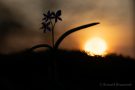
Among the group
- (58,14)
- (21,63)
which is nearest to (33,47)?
(21,63)

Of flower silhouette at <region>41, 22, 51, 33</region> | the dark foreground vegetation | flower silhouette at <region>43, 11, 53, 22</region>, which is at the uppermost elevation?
flower silhouette at <region>43, 11, 53, 22</region>

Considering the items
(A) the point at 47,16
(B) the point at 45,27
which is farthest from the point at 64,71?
(A) the point at 47,16

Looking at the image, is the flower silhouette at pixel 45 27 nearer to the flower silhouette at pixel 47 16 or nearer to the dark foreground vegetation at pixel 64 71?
the flower silhouette at pixel 47 16

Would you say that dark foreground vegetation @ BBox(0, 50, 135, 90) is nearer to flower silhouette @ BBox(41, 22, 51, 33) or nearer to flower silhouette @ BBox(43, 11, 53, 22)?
flower silhouette @ BBox(41, 22, 51, 33)

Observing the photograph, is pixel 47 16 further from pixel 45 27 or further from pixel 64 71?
pixel 64 71

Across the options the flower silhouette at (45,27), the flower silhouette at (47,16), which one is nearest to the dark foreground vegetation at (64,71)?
the flower silhouette at (45,27)

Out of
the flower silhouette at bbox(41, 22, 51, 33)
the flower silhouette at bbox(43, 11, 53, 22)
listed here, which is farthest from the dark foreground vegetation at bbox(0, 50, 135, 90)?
the flower silhouette at bbox(43, 11, 53, 22)

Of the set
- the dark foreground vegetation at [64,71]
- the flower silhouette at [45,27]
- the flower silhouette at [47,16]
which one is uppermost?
the flower silhouette at [47,16]

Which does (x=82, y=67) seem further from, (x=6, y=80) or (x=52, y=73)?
(x=6, y=80)
